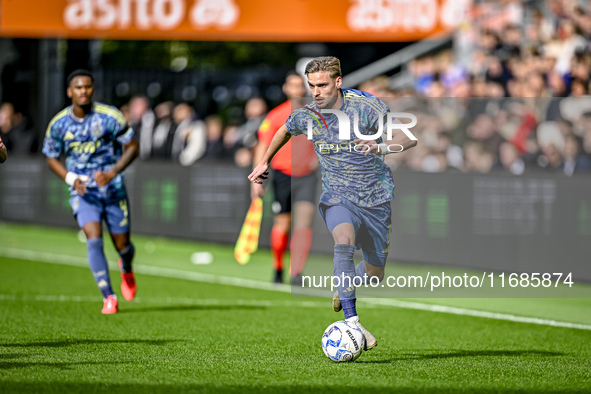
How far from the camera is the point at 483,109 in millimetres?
13891

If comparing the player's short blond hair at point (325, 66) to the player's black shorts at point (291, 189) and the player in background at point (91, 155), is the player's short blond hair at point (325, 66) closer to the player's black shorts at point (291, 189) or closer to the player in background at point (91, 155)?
the player in background at point (91, 155)

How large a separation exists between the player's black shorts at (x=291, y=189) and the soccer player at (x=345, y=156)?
4399 millimetres

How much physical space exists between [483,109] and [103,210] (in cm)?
553

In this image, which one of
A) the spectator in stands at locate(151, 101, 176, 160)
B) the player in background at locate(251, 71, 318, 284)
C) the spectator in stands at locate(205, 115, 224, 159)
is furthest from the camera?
the spectator in stands at locate(151, 101, 176, 160)

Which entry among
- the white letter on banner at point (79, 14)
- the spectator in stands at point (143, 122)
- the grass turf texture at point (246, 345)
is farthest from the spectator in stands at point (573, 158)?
the white letter on banner at point (79, 14)

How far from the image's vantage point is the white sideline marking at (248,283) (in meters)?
10.6

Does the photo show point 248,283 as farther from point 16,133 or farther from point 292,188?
point 16,133

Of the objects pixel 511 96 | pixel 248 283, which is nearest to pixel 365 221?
pixel 248 283

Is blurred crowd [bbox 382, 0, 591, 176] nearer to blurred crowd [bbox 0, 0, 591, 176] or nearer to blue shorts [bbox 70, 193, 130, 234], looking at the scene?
blurred crowd [bbox 0, 0, 591, 176]

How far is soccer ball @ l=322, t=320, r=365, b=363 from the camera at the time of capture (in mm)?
7641

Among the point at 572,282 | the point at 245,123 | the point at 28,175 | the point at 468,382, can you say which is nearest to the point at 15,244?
the point at 28,175

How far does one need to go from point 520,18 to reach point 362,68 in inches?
216

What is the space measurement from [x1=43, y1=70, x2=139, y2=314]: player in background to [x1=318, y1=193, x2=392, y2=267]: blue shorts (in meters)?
2.88

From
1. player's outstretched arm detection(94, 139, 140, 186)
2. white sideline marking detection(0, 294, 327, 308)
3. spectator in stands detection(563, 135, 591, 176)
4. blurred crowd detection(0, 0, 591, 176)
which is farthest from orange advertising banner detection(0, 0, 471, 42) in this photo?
player's outstretched arm detection(94, 139, 140, 186)
